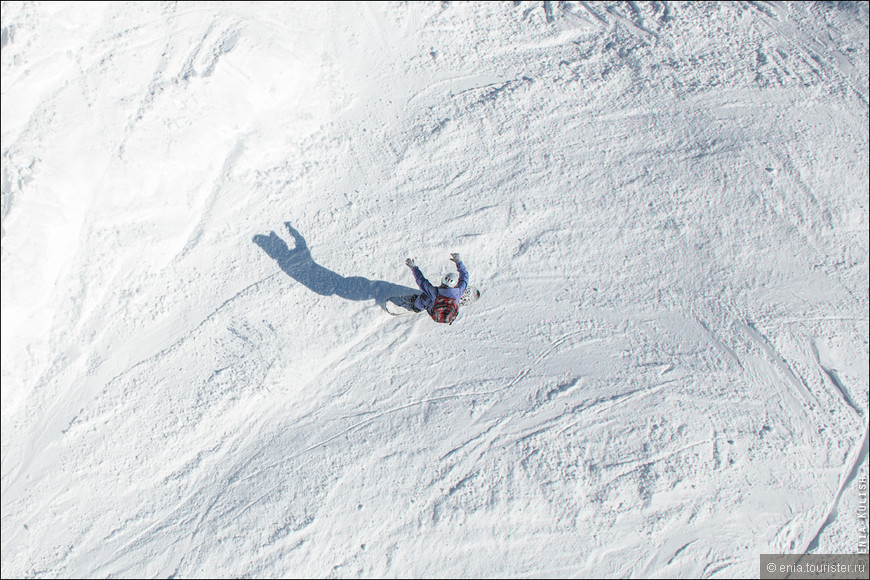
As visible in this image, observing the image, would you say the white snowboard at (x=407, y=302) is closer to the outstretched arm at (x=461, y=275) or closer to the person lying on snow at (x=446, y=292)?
the person lying on snow at (x=446, y=292)

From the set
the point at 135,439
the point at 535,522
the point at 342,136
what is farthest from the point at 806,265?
the point at 135,439

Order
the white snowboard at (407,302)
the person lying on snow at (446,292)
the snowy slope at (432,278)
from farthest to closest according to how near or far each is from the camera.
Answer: the white snowboard at (407,302) < the snowy slope at (432,278) < the person lying on snow at (446,292)

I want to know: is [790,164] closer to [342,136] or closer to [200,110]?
[342,136]

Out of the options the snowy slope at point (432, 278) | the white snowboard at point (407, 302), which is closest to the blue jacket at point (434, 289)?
the white snowboard at point (407, 302)

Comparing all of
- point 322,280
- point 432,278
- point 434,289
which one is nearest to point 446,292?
point 434,289

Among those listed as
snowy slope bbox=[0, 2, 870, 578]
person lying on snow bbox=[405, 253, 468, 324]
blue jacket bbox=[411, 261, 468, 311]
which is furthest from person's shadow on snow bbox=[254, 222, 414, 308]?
person lying on snow bbox=[405, 253, 468, 324]

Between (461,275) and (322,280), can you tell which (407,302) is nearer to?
(461,275)

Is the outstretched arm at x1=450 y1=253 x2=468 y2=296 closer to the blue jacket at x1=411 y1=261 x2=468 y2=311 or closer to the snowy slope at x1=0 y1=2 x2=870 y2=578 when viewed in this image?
the blue jacket at x1=411 y1=261 x2=468 y2=311
